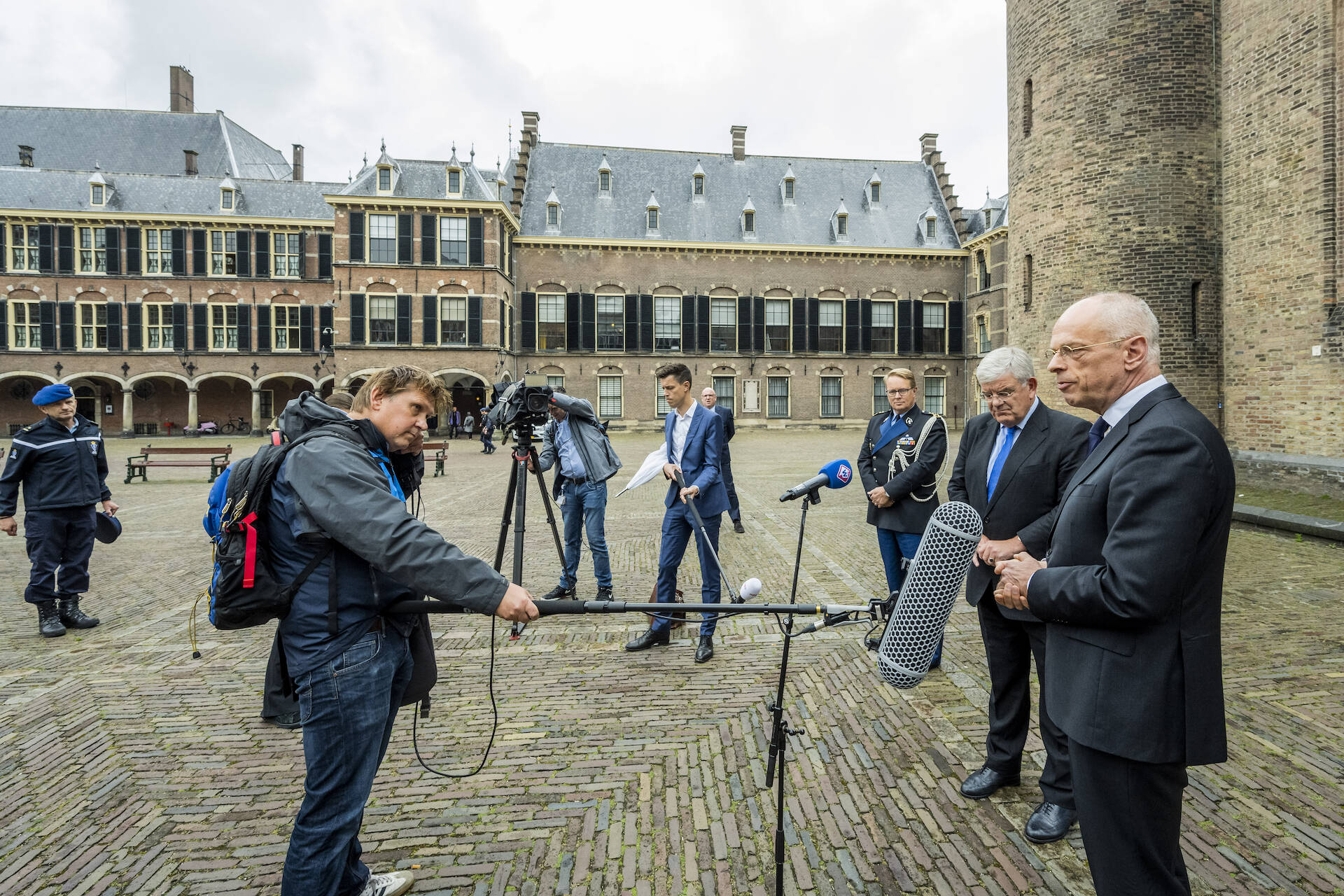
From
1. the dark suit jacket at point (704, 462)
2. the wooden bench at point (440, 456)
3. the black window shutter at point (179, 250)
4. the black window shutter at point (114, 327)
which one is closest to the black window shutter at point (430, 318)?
the black window shutter at point (179, 250)

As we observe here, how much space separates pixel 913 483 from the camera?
172 inches

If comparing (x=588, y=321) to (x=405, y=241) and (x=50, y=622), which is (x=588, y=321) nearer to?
(x=405, y=241)

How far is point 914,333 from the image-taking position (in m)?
33.6

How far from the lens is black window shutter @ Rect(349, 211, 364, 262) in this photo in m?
27.5

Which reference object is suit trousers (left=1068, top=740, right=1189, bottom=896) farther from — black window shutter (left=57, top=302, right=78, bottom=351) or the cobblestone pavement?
black window shutter (left=57, top=302, right=78, bottom=351)

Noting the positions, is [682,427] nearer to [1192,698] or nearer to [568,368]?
[1192,698]

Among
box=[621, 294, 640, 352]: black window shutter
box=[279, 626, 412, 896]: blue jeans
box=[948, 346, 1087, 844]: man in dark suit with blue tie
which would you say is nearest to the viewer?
box=[279, 626, 412, 896]: blue jeans

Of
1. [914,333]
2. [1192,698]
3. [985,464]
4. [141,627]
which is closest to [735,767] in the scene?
[985,464]

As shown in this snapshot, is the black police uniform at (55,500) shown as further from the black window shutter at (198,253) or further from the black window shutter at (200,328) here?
the black window shutter at (198,253)

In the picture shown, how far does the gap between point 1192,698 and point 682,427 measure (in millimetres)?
3566

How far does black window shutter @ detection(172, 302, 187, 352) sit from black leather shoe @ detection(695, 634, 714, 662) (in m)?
33.7

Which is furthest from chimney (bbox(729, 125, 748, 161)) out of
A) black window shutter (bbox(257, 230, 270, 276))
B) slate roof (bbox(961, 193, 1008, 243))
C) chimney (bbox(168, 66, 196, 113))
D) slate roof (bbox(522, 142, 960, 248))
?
chimney (bbox(168, 66, 196, 113))

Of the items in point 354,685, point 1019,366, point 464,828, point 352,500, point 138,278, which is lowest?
point 464,828

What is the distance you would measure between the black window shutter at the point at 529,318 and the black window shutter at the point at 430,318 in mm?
4083
